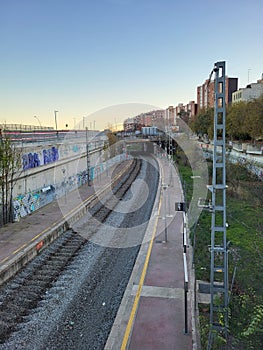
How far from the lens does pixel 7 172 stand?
1430 cm

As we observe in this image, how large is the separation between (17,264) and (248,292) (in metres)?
7.21

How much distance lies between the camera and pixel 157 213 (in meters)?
16.8

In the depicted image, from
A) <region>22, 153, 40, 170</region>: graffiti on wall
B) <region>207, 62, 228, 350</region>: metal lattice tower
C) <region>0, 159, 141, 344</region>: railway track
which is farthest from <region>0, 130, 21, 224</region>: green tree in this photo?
<region>207, 62, 228, 350</region>: metal lattice tower

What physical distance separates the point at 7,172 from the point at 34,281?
6.66 metres

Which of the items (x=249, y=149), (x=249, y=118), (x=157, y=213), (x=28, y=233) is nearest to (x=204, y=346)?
(x=28, y=233)

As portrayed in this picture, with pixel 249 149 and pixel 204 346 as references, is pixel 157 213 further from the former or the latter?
pixel 249 149

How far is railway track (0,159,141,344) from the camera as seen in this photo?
7551mm

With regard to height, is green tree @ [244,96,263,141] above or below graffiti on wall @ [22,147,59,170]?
above

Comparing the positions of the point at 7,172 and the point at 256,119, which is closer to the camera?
the point at 7,172

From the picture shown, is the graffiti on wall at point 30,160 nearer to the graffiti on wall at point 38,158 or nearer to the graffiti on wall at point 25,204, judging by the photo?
the graffiti on wall at point 38,158

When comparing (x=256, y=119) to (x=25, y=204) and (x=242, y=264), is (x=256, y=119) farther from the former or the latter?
(x=25, y=204)

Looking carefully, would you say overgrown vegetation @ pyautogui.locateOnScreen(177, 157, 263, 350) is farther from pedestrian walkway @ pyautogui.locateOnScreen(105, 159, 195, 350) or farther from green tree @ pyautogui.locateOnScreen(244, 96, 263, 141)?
green tree @ pyautogui.locateOnScreen(244, 96, 263, 141)

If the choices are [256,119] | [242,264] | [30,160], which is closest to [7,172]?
[30,160]

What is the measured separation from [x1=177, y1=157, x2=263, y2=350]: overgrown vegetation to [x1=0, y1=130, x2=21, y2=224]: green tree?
8693 mm
